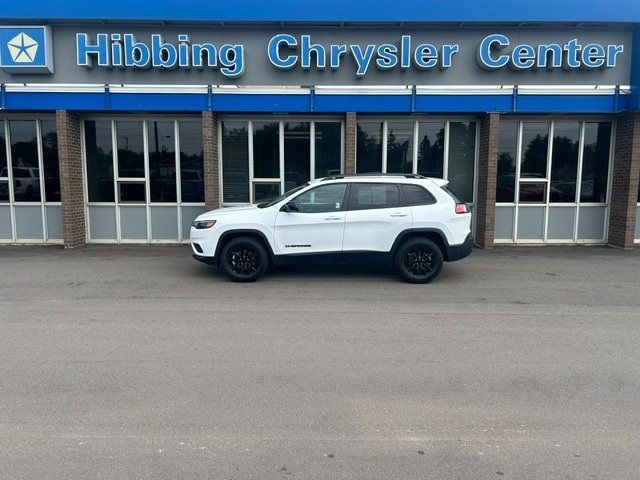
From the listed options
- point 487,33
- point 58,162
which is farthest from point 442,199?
point 58,162

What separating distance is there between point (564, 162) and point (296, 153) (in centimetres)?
688

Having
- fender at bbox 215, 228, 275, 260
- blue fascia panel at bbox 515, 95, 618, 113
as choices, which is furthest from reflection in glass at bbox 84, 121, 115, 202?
blue fascia panel at bbox 515, 95, 618, 113

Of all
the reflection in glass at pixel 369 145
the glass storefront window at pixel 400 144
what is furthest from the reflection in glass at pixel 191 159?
the glass storefront window at pixel 400 144

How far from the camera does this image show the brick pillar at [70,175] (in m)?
11.3

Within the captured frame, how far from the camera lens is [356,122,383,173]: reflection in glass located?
12.1 metres

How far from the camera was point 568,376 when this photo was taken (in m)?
4.34

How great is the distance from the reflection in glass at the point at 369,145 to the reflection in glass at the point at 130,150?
553 centimetres

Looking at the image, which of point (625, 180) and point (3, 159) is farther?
point (3, 159)

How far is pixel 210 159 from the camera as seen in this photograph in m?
11.5

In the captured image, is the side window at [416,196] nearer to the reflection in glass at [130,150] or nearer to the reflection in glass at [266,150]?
the reflection in glass at [266,150]

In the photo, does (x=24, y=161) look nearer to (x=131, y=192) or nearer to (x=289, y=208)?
(x=131, y=192)

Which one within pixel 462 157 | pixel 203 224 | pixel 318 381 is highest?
pixel 462 157

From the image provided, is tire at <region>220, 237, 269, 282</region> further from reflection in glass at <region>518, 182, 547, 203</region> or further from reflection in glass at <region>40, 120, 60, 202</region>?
reflection in glass at <region>518, 182, 547, 203</region>

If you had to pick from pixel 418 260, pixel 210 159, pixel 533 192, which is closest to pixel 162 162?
pixel 210 159
